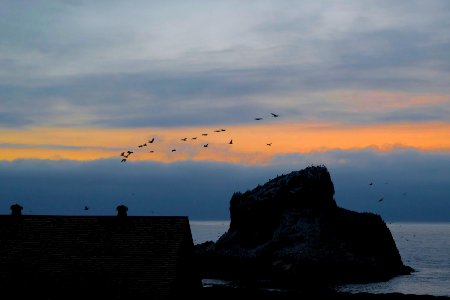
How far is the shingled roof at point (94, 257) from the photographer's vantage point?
42.8m

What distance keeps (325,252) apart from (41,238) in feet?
200

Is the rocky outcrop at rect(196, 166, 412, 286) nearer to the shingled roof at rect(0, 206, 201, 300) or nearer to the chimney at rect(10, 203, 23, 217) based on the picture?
the shingled roof at rect(0, 206, 201, 300)

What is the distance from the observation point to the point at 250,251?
10819 centimetres

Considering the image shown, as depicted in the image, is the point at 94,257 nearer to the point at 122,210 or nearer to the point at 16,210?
the point at 122,210

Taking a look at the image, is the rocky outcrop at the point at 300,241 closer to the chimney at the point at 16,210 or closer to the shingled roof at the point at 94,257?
the shingled roof at the point at 94,257

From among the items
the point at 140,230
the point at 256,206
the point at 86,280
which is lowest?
the point at 86,280

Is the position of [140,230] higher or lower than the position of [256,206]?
lower

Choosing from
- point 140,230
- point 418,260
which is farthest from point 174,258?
point 418,260

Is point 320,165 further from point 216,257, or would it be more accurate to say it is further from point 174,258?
point 174,258

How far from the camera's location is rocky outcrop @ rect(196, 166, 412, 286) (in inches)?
3888

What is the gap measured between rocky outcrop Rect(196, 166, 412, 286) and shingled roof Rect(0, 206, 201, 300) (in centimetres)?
5064

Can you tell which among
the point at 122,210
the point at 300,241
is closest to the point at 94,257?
the point at 122,210

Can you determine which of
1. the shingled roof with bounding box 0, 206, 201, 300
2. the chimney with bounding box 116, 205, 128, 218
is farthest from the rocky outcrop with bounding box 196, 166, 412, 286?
the chimney with bounding box 116, 205, 128, 218

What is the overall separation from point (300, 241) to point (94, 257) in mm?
61291
